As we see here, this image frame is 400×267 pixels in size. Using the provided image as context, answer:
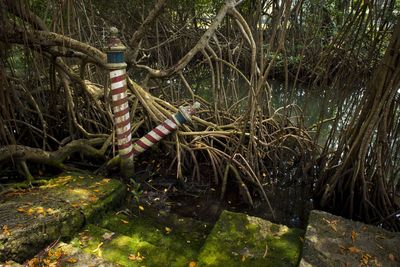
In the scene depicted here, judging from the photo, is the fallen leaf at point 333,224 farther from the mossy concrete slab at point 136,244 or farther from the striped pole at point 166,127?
the striped pole at point 166,127

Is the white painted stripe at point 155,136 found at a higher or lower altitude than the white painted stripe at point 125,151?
higher

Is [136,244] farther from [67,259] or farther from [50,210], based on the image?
[50,210]

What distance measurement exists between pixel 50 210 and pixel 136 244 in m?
0.64

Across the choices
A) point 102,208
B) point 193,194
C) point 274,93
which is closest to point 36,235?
point 102,208

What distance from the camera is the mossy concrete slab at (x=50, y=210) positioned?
2.03 m

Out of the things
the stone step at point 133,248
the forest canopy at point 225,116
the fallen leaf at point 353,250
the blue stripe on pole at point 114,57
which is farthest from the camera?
the blue stripe on pole at point 114,57

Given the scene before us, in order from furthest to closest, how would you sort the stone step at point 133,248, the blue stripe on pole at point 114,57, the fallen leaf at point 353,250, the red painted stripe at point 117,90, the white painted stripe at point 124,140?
the white painted stripe at point 124,140 → the red painted stripe at point 117,90 → the blue stripe on pole at point 114,57 → the stone step at point 133,248 → the fallen leaf at point 353,250

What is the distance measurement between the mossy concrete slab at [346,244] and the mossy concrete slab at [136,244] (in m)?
0.79

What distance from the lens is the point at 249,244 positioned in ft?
7.27

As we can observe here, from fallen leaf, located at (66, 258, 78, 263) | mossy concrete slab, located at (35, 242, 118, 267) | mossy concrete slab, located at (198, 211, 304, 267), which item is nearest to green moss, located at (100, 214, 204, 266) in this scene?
mossy concrete slab, located at (198, 211, 304, 267)

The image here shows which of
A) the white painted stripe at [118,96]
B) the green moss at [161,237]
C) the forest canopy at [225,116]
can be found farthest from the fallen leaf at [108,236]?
the white painted stripe at [118,96]

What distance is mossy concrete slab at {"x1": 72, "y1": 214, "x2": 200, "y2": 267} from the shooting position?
2176 millimetres

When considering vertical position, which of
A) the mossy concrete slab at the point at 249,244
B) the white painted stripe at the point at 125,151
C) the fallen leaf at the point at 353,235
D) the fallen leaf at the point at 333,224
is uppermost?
the white painted stripe at the point at 125,151

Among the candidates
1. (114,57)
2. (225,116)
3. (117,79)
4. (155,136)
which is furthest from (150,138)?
(225,116)
